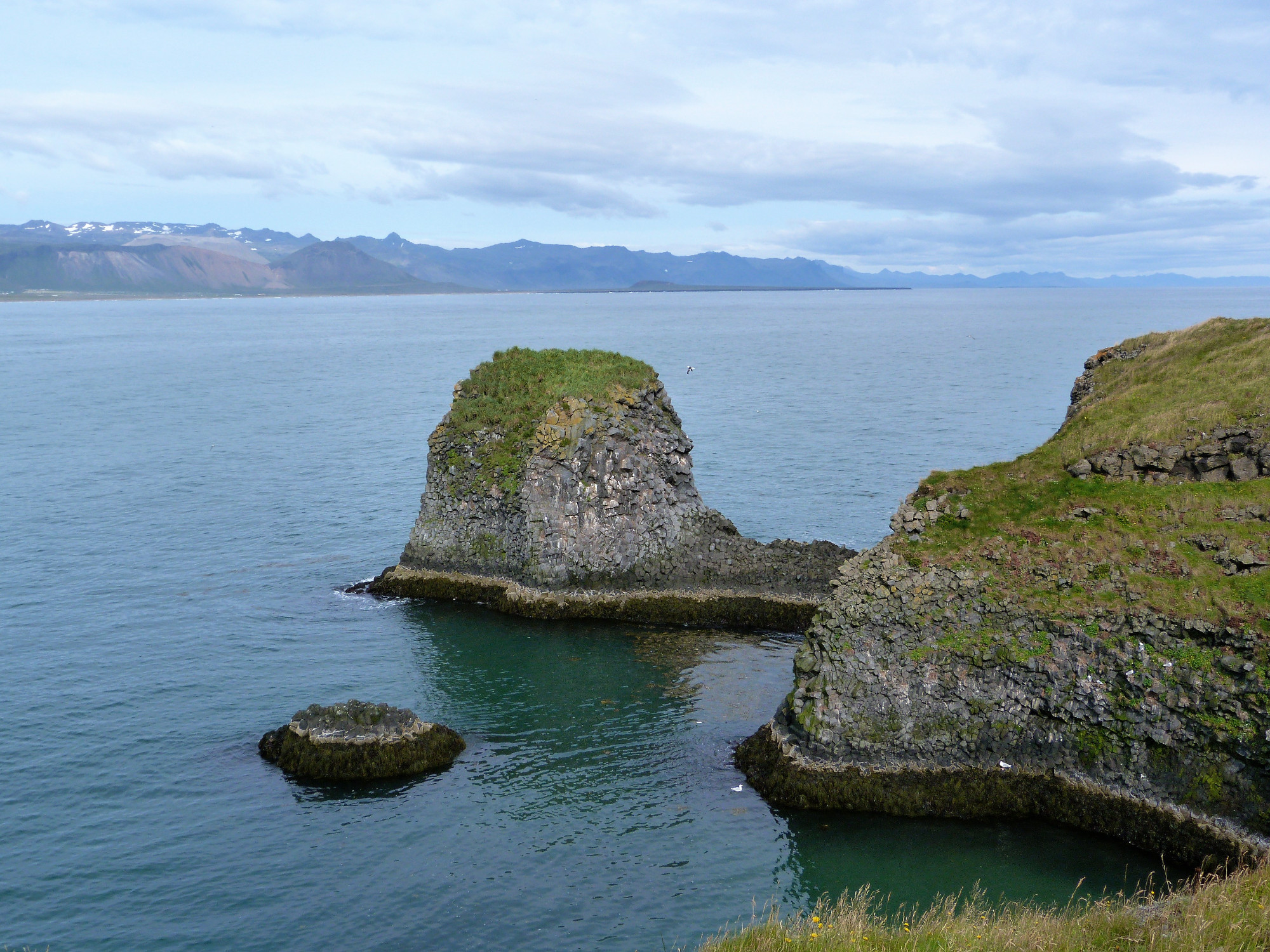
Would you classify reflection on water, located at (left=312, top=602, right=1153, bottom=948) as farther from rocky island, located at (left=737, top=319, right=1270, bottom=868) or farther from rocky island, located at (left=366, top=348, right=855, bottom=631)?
rocky island, located at (left=366, top=348, right=855, bottom=631)

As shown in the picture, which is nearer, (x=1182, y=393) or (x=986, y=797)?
(x=986, y=797)

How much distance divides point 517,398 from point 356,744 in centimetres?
2529

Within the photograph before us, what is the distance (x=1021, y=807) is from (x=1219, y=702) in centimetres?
666

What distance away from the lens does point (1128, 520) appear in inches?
1318

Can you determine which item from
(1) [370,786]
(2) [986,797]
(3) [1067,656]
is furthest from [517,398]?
(2) [986,797]

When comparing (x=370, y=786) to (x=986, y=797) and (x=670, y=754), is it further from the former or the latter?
(x=986, y=797)

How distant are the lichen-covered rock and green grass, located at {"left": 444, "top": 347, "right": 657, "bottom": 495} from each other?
736 inches

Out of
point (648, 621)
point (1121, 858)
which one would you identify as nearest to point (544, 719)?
point (648, 621)

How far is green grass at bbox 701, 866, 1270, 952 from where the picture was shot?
16.9 m

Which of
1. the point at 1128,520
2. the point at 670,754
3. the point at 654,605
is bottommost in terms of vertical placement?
the point at 670,754

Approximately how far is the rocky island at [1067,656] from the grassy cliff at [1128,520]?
8cm

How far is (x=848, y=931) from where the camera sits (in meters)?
18.7

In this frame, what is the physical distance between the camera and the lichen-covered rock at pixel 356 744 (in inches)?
1331

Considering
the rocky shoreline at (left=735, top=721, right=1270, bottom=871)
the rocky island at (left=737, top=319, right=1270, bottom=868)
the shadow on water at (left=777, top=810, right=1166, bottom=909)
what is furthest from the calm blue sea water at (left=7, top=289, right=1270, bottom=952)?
the rocky island at (left=737, top=319, right=1270, bottom=868)
